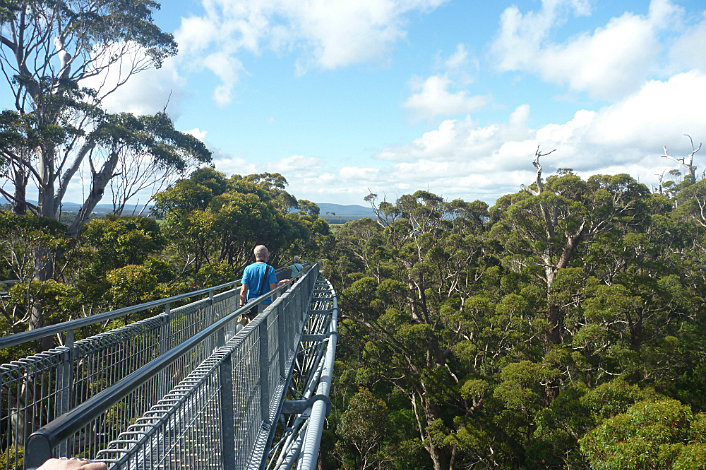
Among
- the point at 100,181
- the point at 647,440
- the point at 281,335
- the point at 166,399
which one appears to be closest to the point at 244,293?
the point at 281,335

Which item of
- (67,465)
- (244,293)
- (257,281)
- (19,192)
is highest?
(19,192)

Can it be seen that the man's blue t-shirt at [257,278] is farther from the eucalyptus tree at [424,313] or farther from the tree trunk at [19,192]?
the tree trunk at [19,192]

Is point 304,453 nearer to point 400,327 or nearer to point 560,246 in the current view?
point 400,327

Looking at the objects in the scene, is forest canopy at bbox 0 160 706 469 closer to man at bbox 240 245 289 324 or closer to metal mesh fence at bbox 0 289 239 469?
metal mesh fence at bbox 0 289 239 469

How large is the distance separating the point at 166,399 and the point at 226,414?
65 cm

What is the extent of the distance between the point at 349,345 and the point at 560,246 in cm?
1148

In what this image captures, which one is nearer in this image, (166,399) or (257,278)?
(166,399)

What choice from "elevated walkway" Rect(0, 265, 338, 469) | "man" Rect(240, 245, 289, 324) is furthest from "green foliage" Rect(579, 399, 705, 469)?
"man" Rect(240, 245, 289, 324)

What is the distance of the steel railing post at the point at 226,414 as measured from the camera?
6.69ft

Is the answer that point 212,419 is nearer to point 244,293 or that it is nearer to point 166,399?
point 166,399

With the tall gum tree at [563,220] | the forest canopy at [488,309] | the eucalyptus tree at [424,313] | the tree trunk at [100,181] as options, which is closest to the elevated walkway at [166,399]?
the forest canopy at [488,309]

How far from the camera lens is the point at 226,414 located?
2082 millimetres

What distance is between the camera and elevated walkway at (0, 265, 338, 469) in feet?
4.23

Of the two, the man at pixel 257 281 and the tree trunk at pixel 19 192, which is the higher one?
the tree trunk at pixel 19 192
